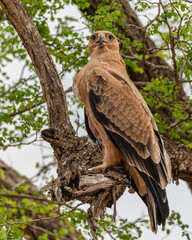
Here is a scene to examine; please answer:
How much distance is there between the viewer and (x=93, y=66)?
5.47 m

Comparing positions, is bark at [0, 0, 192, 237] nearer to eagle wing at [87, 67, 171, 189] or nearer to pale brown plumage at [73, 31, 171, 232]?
pale brown plumage at [73, 31, 171, 232]

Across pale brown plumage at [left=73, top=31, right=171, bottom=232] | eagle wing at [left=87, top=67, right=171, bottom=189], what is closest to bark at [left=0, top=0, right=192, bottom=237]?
pale brown plumage at [left=73, top=31, right=171, bottom=232]

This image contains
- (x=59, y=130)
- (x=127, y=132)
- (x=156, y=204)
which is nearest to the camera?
(x=156, y=204)

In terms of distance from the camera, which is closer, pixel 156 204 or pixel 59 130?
pixel 156 204

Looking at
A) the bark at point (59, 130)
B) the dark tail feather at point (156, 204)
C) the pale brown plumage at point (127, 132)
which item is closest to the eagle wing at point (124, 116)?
the pale brown plumage at point (127, 132)

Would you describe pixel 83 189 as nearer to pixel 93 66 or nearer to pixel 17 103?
pixel 93 66

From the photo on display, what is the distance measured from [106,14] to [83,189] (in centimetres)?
289

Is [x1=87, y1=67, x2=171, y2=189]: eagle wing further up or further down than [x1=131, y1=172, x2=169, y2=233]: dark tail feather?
further up

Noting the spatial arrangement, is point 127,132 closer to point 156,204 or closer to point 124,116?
point 124,116

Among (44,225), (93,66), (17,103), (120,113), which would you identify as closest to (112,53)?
(93,66)

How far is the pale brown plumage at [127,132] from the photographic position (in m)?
4.77

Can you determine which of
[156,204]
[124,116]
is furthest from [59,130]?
[156,204]

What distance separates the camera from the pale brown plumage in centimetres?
477

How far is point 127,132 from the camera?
5074mm
